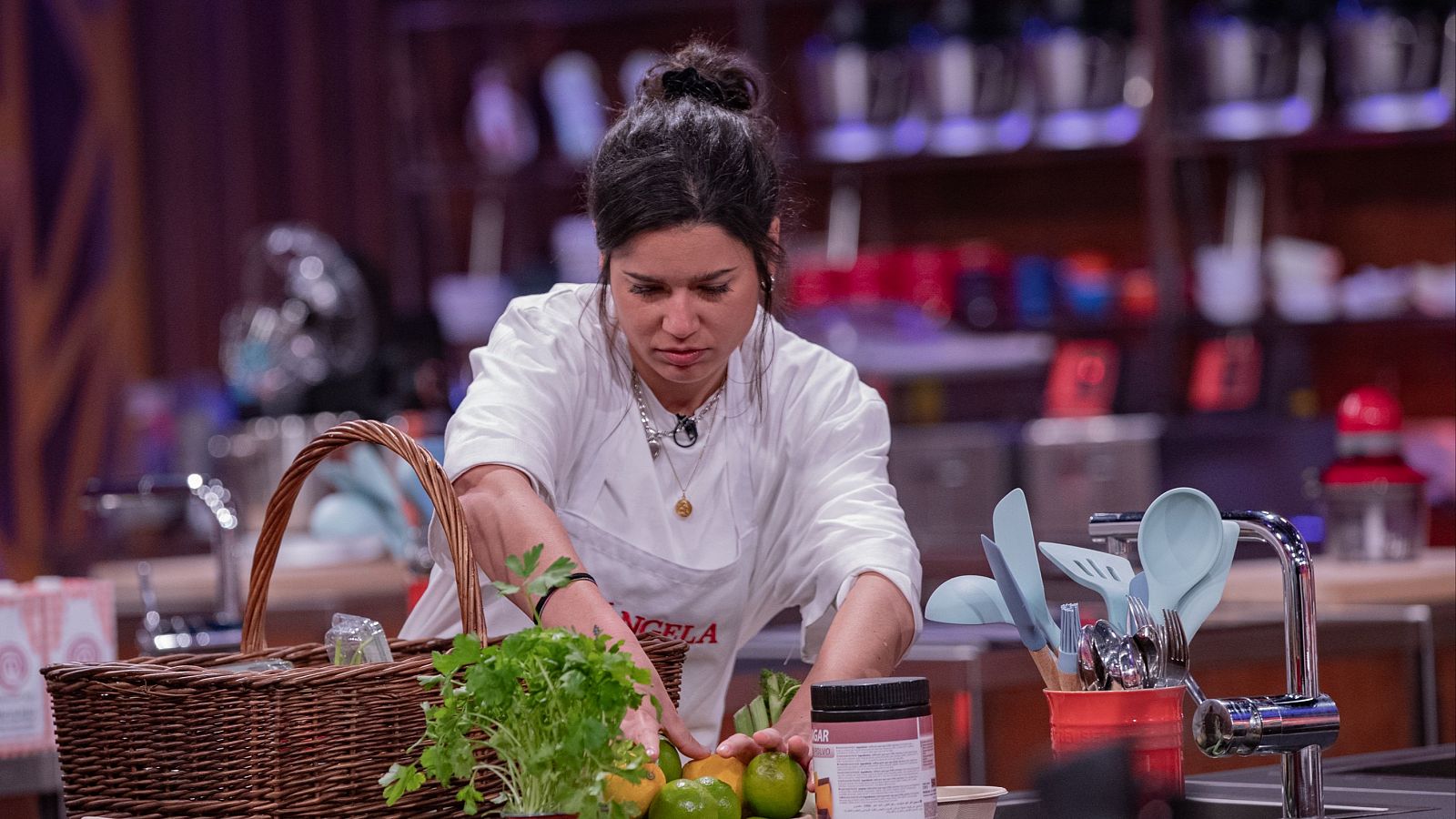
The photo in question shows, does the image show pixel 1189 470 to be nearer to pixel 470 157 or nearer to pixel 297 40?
pixel 470 157

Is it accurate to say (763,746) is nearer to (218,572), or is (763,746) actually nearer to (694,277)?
(694,277)

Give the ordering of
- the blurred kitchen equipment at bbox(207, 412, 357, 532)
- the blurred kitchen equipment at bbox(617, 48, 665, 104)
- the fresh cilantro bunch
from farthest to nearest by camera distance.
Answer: the blurred kitchen equipment at bbox(617, 48, 665, 104), the blurred kitchen equipment at bbox(207, 412, 357, 532), the fresh cilantro bunch

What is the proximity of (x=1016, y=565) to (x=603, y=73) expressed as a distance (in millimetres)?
4376

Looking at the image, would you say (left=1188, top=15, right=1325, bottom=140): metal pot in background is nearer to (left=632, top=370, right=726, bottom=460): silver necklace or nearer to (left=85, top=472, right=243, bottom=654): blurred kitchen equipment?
(left=85, top=472, right=243, bottom=654): blurred kitchen equipment

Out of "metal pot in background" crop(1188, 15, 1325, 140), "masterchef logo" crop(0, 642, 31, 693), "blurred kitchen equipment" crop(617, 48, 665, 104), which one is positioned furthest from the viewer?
"blurred kitchen equipment" crop(617, 48, 665, 104)

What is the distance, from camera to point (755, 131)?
5.35 ft

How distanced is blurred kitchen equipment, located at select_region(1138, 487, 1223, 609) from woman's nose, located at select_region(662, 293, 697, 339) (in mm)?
394

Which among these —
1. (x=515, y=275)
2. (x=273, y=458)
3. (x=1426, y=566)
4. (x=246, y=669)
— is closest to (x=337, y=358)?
(x=273, y=458)

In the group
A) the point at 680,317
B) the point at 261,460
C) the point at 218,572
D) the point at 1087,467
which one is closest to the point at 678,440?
the point at 680,317

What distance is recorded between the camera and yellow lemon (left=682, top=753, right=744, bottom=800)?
1.22 metres

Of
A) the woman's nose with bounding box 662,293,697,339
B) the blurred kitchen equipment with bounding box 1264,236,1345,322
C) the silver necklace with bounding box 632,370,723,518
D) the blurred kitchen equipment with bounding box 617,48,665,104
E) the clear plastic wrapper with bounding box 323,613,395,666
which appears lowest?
the clear plastic wrapper with bounding box 323,613,395,666

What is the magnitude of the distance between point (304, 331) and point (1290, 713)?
10.7ft

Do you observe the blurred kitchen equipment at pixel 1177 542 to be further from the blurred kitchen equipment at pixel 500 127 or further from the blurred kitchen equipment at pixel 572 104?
the blurred kitchen equipment at pixel 500 127

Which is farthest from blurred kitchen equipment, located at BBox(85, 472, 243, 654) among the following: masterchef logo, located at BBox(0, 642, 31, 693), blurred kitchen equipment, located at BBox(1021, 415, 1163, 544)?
blurred kitchen equipment, located at BBox(1021, 415, 1163, 544)
